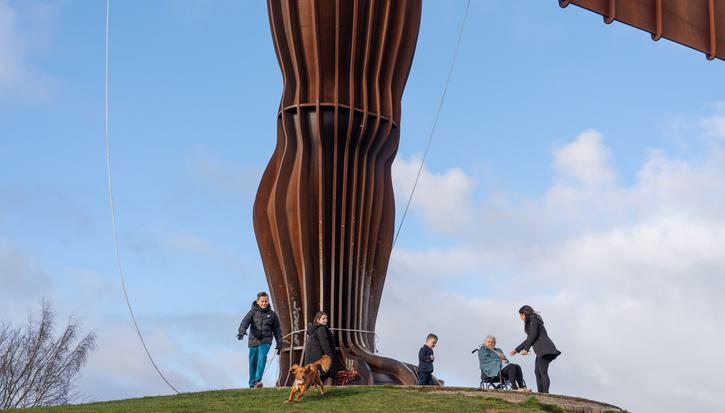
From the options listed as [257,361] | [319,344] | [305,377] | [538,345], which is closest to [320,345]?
[319,344]

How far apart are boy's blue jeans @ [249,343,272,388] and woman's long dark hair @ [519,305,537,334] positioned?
10.6 feet

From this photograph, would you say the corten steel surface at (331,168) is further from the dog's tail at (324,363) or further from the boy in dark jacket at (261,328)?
the dog's tail at (324,363)

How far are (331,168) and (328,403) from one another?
207 inches

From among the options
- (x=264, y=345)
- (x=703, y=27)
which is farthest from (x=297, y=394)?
(x=703, y=27)

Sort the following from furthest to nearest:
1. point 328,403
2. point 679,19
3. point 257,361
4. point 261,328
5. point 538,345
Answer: point 679,19, point 257,361, point 261,328, point 538,345, point 328,403

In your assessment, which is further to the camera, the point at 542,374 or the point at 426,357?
the point at 426,357

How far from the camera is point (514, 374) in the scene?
1410cm

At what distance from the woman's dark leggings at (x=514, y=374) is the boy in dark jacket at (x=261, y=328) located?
2876 millimetres

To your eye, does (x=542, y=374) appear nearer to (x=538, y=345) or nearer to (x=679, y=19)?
(x=538, y=345)

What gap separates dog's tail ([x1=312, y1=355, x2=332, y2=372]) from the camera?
1277 cm

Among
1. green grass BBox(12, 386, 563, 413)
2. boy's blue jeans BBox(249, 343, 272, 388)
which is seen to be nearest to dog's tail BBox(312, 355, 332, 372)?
green grass BBox(12, 386, 563, 413)

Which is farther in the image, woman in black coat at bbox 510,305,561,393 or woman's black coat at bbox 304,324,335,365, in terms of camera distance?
woman in black coat at bbox 510,305,561,393

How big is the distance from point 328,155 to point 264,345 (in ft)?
12.1

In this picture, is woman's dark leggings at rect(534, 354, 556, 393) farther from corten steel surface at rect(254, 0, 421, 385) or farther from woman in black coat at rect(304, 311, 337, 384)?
corten steel surface at rect(254, 0, 421, 385)
